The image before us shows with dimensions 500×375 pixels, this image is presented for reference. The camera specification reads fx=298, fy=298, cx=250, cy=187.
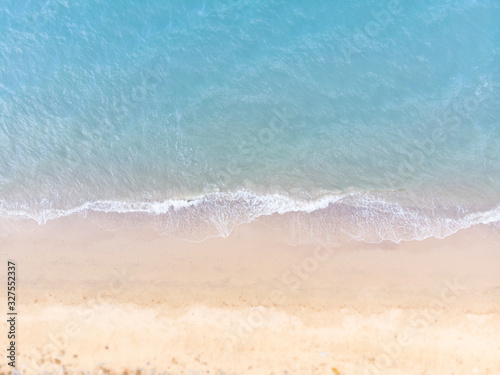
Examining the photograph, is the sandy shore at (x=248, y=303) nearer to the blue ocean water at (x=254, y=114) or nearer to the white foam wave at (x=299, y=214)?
the white foam wave at (x=299, y=214)

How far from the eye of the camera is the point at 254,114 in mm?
17562

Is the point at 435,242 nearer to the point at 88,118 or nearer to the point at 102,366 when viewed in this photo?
the point at 102,366

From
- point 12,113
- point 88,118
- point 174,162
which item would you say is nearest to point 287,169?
point 174,162

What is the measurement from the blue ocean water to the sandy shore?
130 cm

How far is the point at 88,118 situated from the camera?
17438 mm

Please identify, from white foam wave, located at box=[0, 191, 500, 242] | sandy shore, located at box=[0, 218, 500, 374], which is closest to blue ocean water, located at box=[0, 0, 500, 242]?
white foam wave, located at box=[0, 191, 500, 242]

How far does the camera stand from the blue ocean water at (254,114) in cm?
1666

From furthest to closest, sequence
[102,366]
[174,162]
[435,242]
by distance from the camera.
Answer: [174,162] → [435,242] → [102,366]

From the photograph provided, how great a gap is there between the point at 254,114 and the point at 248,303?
34.6 feet

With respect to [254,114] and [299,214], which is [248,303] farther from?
[254,114]

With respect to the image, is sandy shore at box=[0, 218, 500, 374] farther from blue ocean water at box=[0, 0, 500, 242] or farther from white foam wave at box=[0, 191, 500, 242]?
blue ocean water at box=[0, 0, 500, 242]

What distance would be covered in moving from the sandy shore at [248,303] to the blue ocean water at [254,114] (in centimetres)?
130

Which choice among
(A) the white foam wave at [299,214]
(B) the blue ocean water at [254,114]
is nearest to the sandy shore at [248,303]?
(A) the white foam wave at [299,214]

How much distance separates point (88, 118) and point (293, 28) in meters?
13.4
